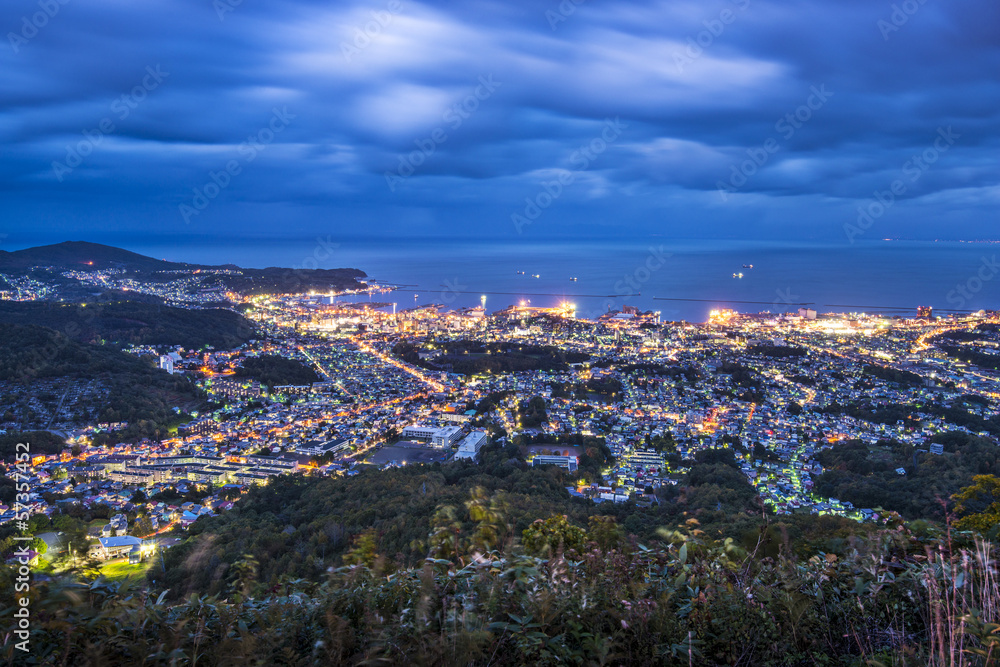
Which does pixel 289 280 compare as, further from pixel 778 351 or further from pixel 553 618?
pixel 553 618

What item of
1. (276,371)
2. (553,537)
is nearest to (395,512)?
(553,537)

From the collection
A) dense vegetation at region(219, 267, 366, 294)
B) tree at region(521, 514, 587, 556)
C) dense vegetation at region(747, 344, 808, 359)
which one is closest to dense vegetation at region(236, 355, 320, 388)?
tree at region(521, 514, 587, 556)

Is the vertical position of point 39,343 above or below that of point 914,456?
above

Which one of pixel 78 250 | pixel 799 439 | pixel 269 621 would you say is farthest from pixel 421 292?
pixel 269 621

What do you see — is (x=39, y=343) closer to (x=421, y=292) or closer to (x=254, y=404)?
(x=254, y=404)

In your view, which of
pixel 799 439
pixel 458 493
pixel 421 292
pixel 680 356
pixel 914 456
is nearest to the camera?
pixel 458 493
